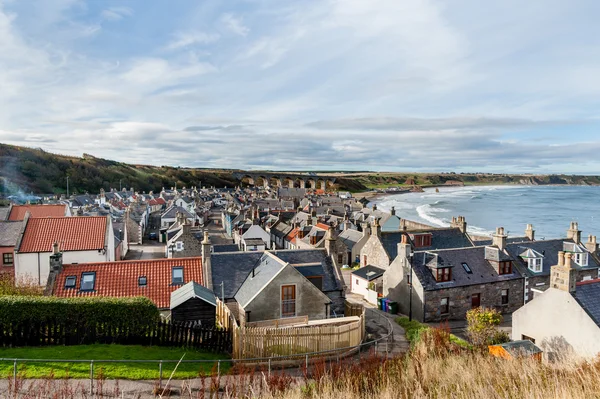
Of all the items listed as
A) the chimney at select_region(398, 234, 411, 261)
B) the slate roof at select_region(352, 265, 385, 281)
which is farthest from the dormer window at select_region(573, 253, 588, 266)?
the slate roof at select_region(352, 265, 385, 281)

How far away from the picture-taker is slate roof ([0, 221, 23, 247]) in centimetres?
3849

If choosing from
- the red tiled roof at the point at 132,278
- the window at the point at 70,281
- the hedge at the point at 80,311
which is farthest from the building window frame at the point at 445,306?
the window at the point at 70,281

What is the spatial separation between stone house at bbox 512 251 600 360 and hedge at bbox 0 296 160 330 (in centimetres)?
1923

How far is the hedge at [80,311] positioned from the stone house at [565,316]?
19227 mm

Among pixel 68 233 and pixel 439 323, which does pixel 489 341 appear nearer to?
pixel 439 323

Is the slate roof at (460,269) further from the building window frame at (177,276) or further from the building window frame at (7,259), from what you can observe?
the building window frame at (7,259)

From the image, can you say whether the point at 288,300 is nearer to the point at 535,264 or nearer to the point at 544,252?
the point at 535,264

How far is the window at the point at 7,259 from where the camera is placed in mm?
38219

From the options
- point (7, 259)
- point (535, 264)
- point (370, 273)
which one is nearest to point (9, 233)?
point (7, 259)

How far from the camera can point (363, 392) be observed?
29.8 feet

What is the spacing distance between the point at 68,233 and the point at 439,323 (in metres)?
30.8

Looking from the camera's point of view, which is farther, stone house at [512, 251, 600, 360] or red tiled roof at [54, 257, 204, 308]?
red tiled roof at [54, 257, 204, 308]

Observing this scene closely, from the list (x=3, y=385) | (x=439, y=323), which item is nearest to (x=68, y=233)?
(x=3, y=385)

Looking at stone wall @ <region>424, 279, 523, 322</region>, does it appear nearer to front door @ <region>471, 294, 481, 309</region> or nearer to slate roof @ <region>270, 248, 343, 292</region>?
front door @ <region>471, 294, 481, 309</region>
